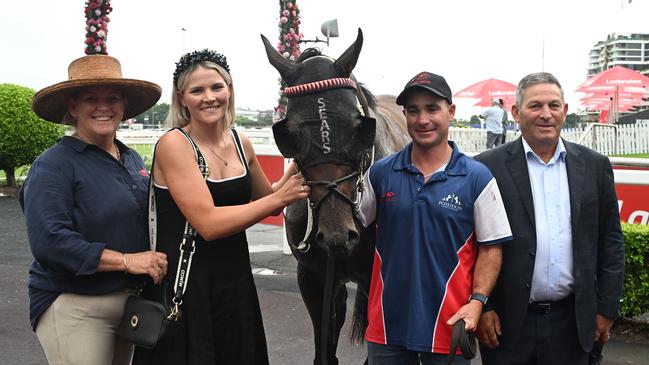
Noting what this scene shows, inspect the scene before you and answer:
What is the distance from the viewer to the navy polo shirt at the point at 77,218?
264 cm

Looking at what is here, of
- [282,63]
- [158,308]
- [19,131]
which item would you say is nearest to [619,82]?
[19,131]

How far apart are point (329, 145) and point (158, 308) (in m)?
1.00

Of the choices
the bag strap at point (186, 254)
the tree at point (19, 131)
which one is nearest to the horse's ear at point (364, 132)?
the bag strap at point (186, 254)

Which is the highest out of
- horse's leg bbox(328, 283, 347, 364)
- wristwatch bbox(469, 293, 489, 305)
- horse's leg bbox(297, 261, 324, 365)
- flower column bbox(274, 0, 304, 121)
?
flower column bbox(274, 0, 304, 121)

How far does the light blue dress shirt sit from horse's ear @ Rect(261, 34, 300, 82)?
48.8 inches

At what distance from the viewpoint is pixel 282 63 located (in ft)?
10.2

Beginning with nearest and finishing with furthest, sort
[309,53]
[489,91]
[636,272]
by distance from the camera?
[309,53]
[636,272]
[489,91]

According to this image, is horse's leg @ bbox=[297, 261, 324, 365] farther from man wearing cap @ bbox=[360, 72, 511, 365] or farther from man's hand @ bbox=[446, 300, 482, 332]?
man's hand @ bbox=[446, 300, 482, 332]

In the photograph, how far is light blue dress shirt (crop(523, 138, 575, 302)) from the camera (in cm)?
286

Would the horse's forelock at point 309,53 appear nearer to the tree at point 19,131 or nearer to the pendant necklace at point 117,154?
the pendant necklace at point 117,154

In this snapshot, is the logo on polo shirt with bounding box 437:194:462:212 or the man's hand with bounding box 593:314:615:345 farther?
the man's hand with bounding box 593:314:615:345

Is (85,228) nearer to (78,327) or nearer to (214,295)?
(78,327)

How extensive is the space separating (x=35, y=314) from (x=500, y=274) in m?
2.06

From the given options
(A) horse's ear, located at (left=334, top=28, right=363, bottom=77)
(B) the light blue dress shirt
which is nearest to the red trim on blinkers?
(A) horse's ear, located at (left=334, top=28, right=363, bottom=77)
